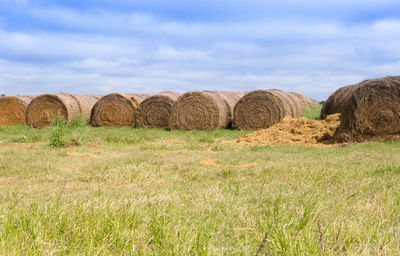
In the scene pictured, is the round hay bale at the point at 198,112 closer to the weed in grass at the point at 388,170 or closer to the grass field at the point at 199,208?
the grass field at the point at 199,208

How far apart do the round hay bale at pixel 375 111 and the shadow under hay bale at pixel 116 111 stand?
10932 millimetres

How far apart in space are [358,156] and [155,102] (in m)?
12.0

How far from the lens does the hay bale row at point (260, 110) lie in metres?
16.5

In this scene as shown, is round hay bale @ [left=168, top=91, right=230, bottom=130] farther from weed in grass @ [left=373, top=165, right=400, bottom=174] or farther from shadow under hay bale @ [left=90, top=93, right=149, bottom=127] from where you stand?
weed in grass @ [left=373, top=165, right=400, bottom=174]

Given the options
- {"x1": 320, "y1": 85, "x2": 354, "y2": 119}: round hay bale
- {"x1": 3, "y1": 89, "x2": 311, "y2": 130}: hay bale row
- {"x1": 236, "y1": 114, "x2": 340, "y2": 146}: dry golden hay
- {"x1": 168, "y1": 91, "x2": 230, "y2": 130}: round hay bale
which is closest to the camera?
{"x1": 236, "y1": 114, "x2": 340, "y2": 146}: dry golden hay

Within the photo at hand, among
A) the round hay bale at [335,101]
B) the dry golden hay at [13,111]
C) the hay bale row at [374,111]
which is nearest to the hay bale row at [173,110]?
the round hay bale at [335,101]

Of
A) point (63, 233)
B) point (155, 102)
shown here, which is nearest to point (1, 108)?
point (155, 102)

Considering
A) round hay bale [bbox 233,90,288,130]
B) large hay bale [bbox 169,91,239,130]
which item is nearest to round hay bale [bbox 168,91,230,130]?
large hay bale [bbox 169,91,239,130]

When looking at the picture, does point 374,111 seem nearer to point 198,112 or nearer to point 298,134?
point 298,134

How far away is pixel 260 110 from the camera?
1670 cm

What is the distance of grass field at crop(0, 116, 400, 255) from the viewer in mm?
2783

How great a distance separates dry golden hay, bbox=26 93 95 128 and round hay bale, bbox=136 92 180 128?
3.71m

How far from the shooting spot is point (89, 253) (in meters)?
2.62

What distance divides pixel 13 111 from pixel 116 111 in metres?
6.60
